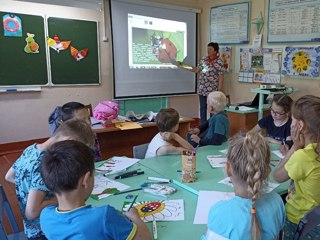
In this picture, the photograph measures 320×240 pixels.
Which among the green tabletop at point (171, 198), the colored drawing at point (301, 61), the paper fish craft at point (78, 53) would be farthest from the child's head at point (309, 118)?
the paper fish craft at point (78, 53)

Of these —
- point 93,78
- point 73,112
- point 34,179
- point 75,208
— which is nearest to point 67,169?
point 75,208

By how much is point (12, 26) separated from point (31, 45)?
32cm

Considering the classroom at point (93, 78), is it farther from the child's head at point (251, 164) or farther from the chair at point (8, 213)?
the child's head at point (251, 164)

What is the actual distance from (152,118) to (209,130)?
37.4 inches

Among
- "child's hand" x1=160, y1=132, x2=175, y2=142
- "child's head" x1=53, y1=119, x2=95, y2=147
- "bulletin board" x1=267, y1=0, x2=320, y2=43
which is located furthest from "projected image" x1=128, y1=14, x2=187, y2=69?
"child's head" x1=53, y1=119, x2=95, y2=147

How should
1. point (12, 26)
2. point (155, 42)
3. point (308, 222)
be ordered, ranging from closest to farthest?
point (308, 222) → point (12, 26) → point (155, 42)

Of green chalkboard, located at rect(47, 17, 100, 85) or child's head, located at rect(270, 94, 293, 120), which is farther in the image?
green chalkboard, located at rect(47, 17, 100, 85)

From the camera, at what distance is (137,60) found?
5.00 meters

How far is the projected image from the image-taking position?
4863 mm

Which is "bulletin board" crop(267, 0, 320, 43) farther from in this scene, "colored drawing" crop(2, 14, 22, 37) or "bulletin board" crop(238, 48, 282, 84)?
"colored drawing" crop(2, 14, 22, 37)

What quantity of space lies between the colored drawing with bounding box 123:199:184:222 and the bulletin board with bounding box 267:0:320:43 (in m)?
3.75

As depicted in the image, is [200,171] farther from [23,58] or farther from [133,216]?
[23,58]

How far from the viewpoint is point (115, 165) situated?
183 centimetres

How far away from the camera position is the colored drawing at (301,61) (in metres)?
Answer: 4.11
